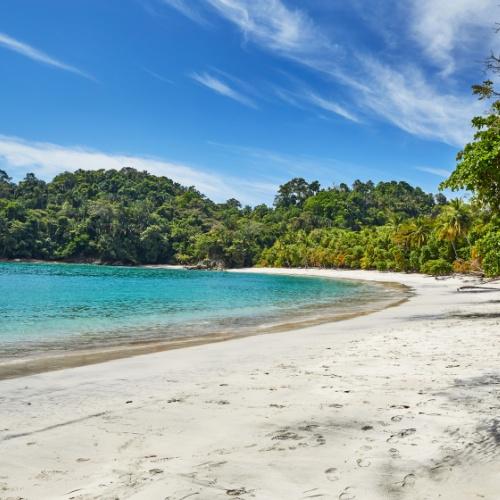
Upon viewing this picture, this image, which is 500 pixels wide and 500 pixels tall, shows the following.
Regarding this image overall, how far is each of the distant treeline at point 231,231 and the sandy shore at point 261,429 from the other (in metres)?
50.6

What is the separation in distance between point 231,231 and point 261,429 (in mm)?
135572

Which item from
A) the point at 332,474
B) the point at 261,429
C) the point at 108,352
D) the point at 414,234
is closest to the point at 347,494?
the point at 332,474

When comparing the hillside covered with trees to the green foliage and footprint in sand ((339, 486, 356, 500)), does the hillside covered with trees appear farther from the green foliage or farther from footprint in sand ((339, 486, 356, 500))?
footprint in sand ((339, 486, 356, 500))

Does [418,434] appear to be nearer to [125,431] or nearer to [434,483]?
[434,483]

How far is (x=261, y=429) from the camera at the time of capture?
5812 mm

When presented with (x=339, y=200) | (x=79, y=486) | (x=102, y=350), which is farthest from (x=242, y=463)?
(x=339, y=200)

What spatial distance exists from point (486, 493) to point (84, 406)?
229 inches

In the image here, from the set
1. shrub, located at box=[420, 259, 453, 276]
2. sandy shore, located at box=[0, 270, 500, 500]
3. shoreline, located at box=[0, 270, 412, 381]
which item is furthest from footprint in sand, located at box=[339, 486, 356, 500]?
shrub, located at box=[420, 259, 453, 276]

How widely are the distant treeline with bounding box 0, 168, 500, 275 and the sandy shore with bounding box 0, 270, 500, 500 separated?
50.6 meters

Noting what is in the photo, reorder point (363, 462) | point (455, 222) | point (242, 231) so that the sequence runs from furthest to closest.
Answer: point (242, 231) < point (455, 222) < point (363, 462)

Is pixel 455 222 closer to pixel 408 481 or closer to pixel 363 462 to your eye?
pixel 363 462

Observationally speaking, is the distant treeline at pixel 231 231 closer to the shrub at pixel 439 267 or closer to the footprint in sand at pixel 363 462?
the shrub at pixel 439 267

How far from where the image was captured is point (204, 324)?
70.6 ft

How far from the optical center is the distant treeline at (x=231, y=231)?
72.4m
